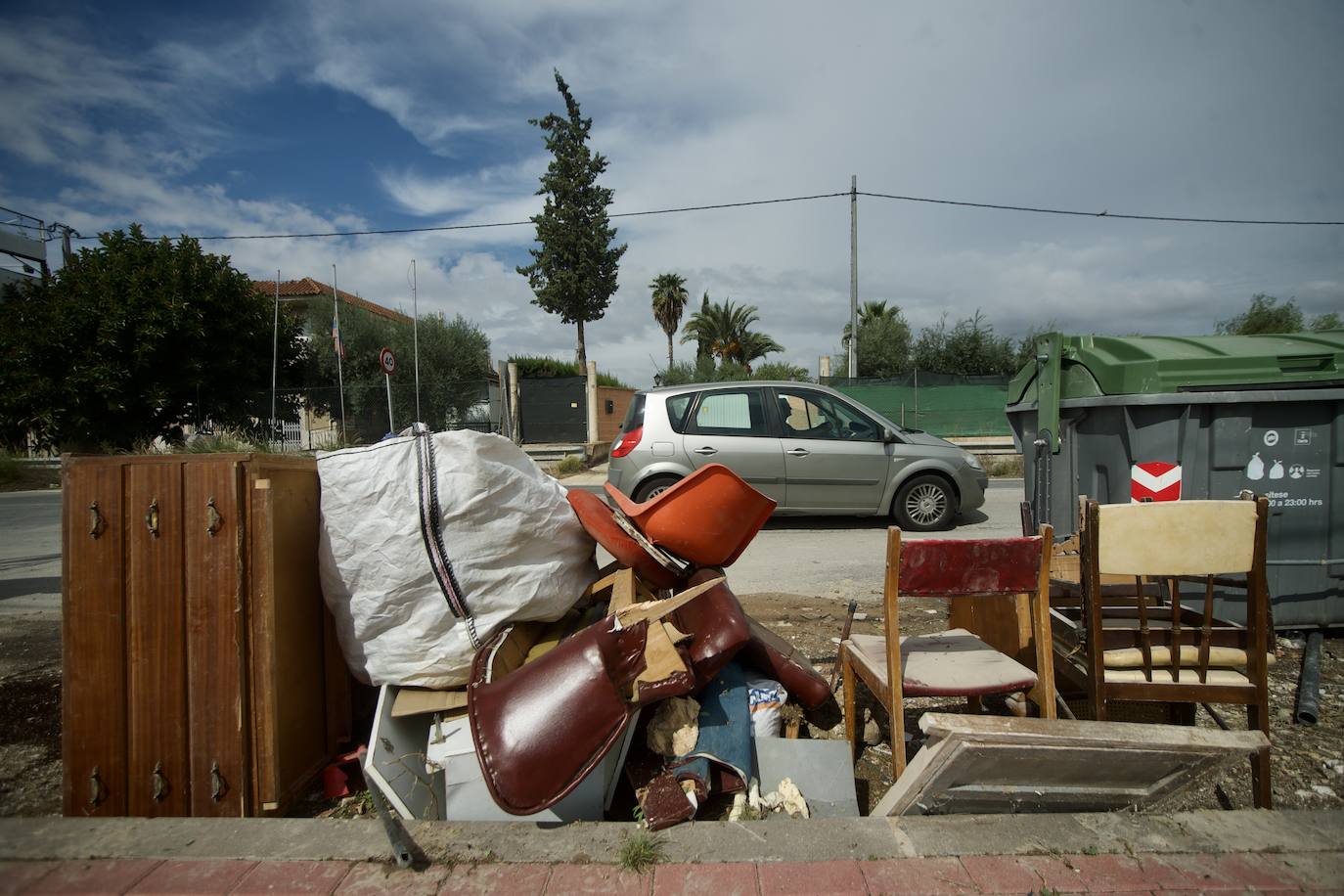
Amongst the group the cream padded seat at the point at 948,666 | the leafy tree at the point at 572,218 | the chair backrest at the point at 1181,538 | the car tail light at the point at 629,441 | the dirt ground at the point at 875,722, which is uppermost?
the leafy tree at the point at 572,218

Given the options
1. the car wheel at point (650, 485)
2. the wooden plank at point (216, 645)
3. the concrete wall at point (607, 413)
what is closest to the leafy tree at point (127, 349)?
the concrete wall at point (607, 413)

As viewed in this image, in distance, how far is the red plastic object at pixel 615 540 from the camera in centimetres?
289

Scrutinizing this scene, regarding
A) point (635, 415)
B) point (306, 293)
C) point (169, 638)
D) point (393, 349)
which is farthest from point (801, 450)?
point (306, 293)

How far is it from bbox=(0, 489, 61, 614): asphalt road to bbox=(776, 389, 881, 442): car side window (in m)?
6.32

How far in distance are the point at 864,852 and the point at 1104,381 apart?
3207 millimetres

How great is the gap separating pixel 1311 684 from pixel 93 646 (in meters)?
4.96

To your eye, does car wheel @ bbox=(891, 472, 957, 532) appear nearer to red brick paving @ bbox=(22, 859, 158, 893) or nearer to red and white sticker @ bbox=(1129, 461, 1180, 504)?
red and white sticker @ bbox=(1129, 461, 1180, 504)

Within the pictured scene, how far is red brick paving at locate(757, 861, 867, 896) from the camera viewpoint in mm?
1836

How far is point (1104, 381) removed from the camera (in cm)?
400

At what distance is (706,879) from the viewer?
188cm

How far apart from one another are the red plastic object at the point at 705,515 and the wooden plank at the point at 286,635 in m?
1.33

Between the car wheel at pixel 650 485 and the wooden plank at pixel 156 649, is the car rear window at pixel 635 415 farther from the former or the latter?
the wooden plank at pixel 156 649

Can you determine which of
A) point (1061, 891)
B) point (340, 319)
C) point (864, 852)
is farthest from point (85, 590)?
point (340, 319)

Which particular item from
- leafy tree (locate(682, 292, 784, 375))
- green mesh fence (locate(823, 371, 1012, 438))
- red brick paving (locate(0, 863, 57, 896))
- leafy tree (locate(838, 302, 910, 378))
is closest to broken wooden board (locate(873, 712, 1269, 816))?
red brick paving (locate(0, 863, 57, 896))
